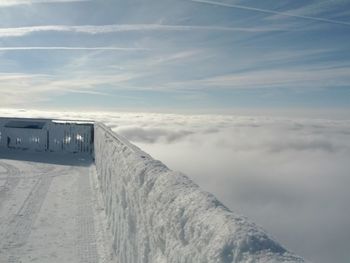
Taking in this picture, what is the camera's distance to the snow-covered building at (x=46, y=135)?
57.1 feet

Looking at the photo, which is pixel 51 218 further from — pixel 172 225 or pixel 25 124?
pixel 25 124

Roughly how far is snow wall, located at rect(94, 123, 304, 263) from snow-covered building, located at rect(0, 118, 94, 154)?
1245 cm

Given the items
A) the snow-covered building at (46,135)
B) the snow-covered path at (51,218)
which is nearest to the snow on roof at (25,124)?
the snow-covered building at (46,135)

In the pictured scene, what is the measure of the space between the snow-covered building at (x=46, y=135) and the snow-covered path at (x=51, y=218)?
4.29 metres

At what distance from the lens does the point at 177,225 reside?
9.20 feet

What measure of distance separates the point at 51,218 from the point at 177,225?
20.0ft

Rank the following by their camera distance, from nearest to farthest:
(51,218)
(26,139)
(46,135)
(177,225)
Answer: (177,225)
(51,218)
(46,135)
(26,139)

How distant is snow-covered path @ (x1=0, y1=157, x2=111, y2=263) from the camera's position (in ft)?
21.2

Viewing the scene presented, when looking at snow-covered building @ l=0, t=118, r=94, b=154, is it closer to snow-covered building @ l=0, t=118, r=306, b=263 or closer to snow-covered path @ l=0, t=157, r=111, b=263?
snow-covered path @ l=0, t=157, r=111, b=263

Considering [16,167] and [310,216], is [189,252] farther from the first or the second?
[310,216]

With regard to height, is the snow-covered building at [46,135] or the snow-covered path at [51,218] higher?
the snow-covered building at [46,135]

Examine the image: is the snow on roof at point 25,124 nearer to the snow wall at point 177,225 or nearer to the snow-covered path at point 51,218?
the snow-covered path at point 51,218

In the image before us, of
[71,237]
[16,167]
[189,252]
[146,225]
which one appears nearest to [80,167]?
[16,167]

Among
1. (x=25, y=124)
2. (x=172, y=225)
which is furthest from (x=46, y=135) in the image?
(x=172, y=225)
